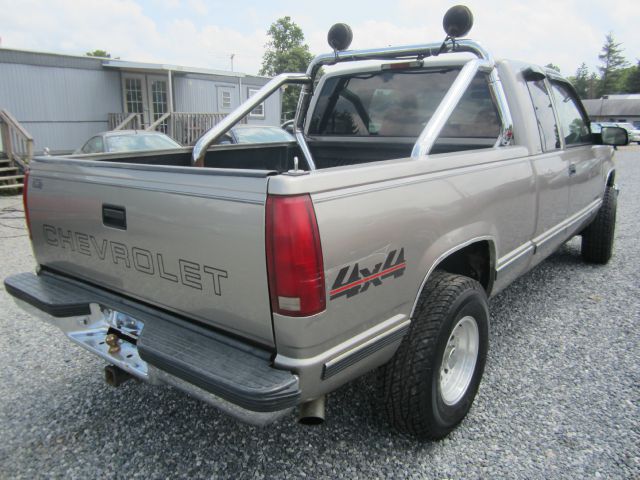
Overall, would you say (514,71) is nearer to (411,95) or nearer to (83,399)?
(411,95)

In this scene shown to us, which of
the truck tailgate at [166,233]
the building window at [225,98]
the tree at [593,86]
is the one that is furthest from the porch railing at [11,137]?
the tree at [593,86]

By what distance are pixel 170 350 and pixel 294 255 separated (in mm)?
702

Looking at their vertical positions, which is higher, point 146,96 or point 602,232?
point 146,96

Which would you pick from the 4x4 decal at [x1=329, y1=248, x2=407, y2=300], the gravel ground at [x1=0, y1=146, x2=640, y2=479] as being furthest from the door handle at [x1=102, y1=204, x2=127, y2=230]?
the gravel ground at [x1=0, y1=146, x2=640, y2=479]

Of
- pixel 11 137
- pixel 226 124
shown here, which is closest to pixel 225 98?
pixel 11 137

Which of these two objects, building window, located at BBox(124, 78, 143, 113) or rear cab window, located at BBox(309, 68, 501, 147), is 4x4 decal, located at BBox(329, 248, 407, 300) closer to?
rear cab window, located at BBox(309, 68, 501, 147)

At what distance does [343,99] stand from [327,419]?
8.67 feet

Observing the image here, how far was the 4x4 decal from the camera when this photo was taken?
1878mm

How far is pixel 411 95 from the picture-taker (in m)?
3.83

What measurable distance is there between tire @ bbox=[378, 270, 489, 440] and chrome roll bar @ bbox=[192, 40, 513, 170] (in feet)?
2.32

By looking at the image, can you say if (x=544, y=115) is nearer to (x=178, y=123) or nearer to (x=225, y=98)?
(x=178, y=123)

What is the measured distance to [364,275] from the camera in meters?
1.96

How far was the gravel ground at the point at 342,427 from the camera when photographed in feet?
7.89

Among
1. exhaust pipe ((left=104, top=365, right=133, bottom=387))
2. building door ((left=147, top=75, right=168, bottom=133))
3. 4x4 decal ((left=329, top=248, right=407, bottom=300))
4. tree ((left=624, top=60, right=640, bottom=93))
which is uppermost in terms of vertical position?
tree ((left=624, top=60, right=640, bottom=93))
